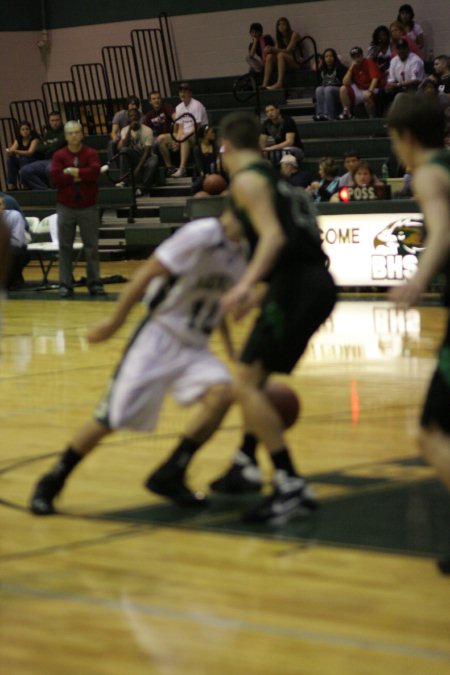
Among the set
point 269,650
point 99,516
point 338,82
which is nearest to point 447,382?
point 269,650

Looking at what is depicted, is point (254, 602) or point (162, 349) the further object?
point (162, 349)

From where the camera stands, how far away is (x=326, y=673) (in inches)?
142

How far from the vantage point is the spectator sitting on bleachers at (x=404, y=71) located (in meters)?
19.4

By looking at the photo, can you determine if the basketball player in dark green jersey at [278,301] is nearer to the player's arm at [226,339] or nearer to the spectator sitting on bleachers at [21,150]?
the player's arm at [226,339]

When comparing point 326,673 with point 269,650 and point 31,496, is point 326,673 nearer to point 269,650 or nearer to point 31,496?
point 269,650

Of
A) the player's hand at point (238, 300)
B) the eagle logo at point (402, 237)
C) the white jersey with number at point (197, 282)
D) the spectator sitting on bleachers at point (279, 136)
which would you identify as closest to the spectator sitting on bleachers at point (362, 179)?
the eagle logo at point (402, 237)

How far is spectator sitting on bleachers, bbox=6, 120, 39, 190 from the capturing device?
22.3 meters

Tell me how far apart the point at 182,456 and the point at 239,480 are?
313mm

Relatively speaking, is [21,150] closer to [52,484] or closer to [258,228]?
[52,484]

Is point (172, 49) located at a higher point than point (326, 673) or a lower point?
higher

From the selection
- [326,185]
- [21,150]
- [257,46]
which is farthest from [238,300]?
[257,46]

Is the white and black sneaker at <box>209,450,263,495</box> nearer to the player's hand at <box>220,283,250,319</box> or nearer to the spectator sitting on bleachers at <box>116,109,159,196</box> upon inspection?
the player's hand at <box>220,283,250,319</box>

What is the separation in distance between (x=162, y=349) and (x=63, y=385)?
3.87 metres

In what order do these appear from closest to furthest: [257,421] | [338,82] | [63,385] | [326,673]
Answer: [326,673] → [257,421] → [63,385] → [338,82]
